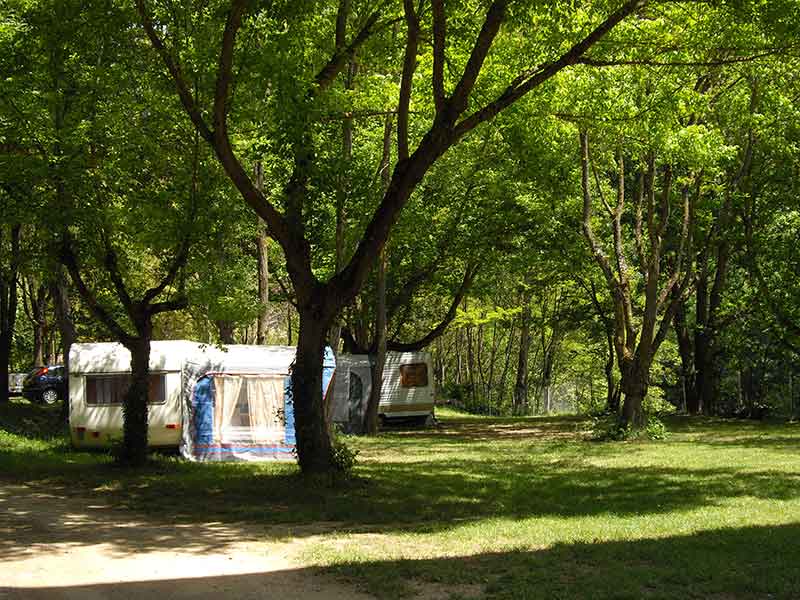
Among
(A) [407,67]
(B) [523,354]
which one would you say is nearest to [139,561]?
(A) [407,67]

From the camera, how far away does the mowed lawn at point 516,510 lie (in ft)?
24.9

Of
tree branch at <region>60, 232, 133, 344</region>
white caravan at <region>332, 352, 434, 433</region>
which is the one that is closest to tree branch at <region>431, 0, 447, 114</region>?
tree branch at <region>60, 232, 133, 344</region>

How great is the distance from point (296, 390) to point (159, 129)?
16.8 ft

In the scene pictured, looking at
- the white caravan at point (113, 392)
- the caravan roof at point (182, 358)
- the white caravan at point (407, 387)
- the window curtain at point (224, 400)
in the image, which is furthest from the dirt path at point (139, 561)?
the white caravan at point (407, 387)

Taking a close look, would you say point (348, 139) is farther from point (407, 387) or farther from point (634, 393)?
point (407, 387)

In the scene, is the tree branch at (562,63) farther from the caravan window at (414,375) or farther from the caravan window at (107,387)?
the caravan window at (414,375)

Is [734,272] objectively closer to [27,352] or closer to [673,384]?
[673,384]

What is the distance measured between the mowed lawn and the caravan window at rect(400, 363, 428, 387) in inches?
348

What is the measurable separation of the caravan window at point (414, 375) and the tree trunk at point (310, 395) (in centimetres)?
1777

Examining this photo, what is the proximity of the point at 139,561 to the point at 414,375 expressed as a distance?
22.5m

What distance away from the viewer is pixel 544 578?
7.54 meters

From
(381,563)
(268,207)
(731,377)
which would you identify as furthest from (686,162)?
(731,377)

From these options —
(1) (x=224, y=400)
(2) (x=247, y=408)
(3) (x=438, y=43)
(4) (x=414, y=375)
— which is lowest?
(2) (x=247, y=408)

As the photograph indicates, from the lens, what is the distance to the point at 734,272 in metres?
34.5
